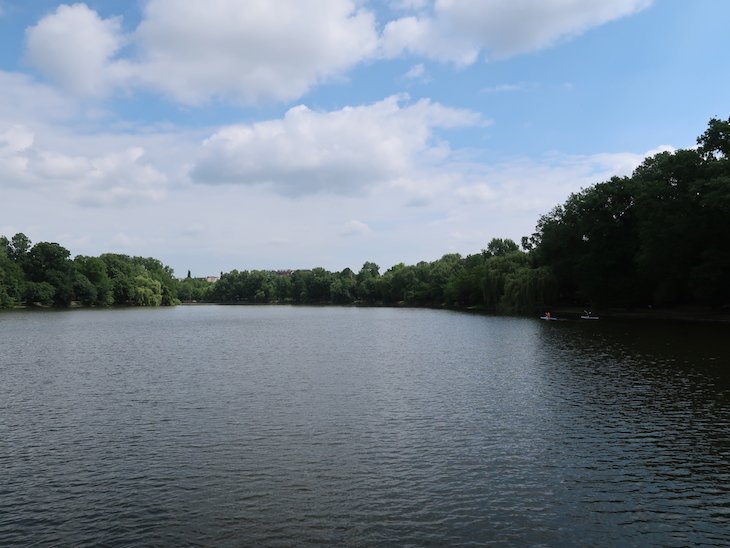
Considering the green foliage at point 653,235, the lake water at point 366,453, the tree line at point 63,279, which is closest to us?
the lake water at point 366,453

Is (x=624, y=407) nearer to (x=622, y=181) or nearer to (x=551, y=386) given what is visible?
(x=551, y=386)

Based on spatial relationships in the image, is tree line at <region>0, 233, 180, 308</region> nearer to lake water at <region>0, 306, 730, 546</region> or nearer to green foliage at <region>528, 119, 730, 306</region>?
lake water at <region>0, 306, 730, 546</region>

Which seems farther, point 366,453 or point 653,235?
point 653,235

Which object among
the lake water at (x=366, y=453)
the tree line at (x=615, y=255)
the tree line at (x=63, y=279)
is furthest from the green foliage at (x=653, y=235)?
the tree line at (x=63, y=279)

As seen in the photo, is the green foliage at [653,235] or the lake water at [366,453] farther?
the green foliage at [653,235]

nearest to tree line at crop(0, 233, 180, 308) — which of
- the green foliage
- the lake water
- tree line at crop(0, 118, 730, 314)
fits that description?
tree line at crop(0, 118, 730, 314)

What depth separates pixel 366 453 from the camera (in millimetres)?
15398

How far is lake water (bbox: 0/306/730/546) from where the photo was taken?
35.5 feet

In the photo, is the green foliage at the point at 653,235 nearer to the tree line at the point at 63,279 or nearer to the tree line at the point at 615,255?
the tree line at the point at 615,255

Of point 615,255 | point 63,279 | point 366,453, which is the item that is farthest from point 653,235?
point 63,279

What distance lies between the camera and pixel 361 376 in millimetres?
28047

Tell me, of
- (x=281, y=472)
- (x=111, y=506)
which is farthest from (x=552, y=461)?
(x=111, y=506)

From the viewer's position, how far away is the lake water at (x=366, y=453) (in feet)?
35.5

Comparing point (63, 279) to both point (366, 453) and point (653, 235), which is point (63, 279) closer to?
point (653, 235)
